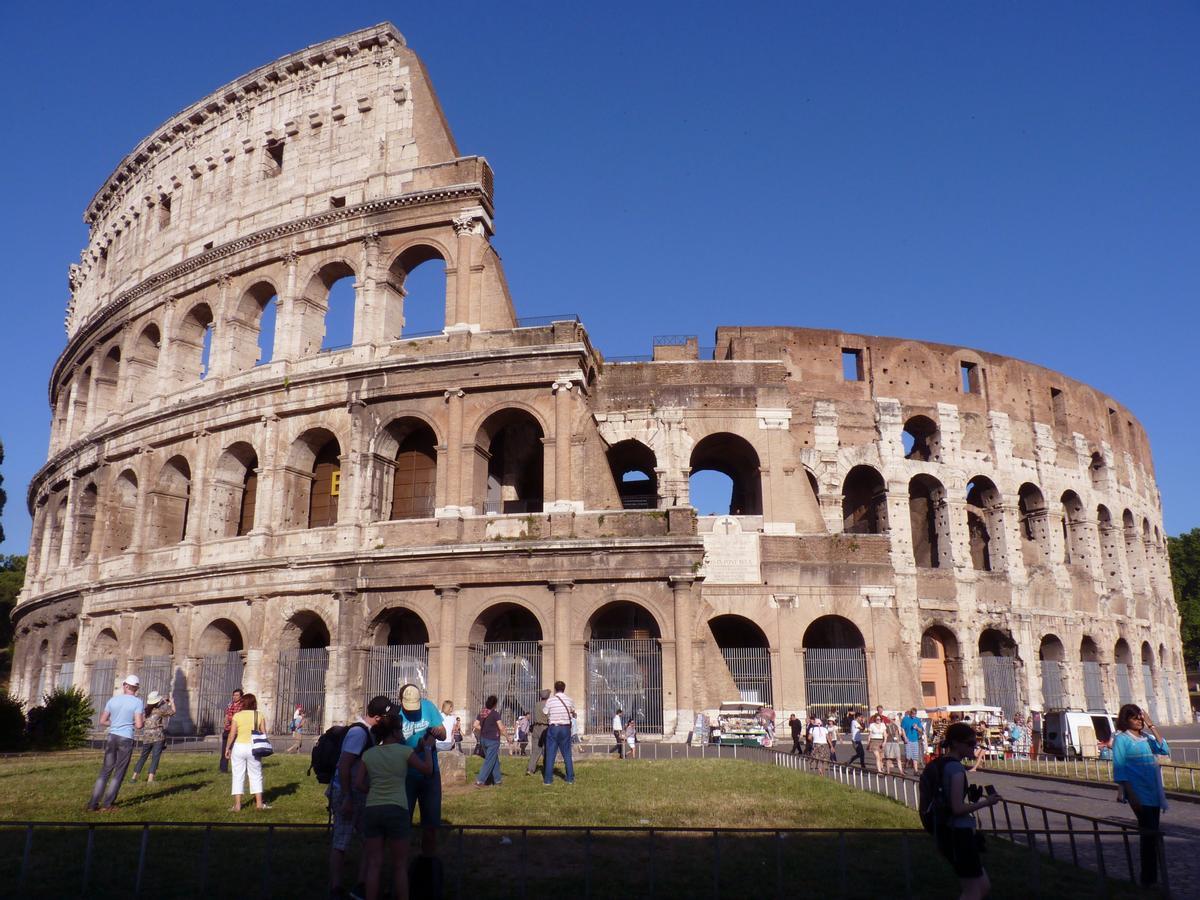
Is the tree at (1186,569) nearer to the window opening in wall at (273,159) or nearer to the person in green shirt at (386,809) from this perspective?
the window opening in wall at (273,159)

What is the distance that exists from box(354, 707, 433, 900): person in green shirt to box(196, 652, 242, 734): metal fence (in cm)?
1748

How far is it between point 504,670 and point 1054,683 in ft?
58.9

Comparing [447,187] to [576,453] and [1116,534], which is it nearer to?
[576,453]

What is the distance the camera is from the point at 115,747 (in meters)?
9.47

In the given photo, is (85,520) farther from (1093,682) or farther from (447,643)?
(1093,682)

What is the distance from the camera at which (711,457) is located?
27.2 metres

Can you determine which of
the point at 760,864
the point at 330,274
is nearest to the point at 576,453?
the point at 330,274

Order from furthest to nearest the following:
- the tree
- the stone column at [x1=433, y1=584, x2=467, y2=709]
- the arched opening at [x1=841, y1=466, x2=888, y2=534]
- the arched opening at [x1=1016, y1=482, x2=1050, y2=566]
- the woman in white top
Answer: the tree < the arched opening at [x1=1016, y1=482, x2=1050, y2=566] < the arched opening at [x1=841, y1=466, x2=888, y2=534] < the stone column at [x1=433, y1=584, x2=467, y2=709] < the woman in white top

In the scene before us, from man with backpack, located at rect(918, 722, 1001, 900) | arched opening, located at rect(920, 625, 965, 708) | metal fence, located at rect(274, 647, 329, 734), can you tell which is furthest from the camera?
arched opening, located at rect(920, 625, 965, 708)

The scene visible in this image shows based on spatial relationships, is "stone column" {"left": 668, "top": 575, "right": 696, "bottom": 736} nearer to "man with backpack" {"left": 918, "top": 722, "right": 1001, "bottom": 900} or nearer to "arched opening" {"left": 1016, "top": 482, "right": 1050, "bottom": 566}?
"man with backpack" {"left": 918, "top": 722, "right": 1001, "bottom": 900}

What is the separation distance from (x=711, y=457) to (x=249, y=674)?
45.2 ft

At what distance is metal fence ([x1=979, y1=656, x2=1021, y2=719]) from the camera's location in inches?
1064

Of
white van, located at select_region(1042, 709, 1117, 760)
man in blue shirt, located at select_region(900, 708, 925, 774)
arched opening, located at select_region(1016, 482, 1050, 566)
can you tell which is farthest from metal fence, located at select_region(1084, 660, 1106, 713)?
man in blue shirt, located at select_region(900, 708, 925, 774)

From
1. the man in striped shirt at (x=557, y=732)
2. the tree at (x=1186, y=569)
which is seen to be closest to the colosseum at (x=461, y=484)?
the man in striped shirt at (x=557, y=732)
